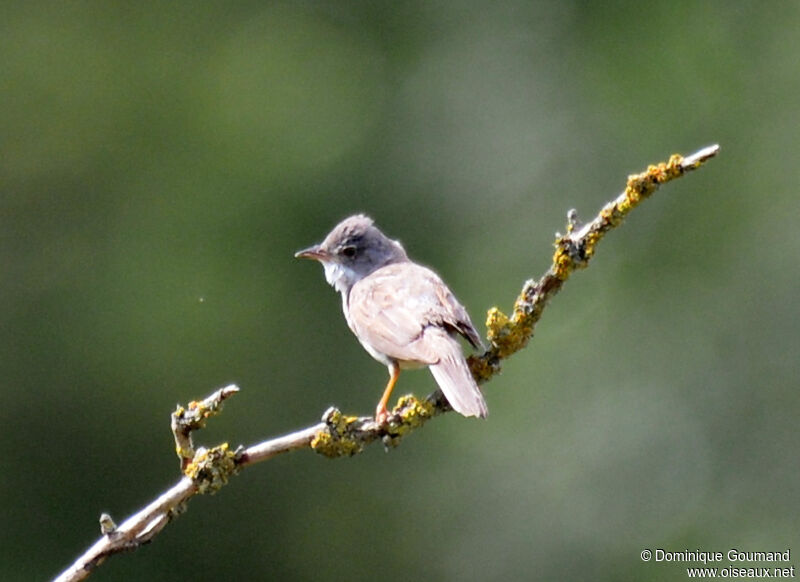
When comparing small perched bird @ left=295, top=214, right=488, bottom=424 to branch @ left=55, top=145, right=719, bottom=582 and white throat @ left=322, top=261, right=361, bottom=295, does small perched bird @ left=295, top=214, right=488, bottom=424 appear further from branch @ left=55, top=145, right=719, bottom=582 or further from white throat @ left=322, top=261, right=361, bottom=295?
branch @ left=55, top=145, right=719, bottom=582

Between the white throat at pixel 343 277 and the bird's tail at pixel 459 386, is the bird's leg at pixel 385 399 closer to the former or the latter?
the bird's tail at pixel 459 386

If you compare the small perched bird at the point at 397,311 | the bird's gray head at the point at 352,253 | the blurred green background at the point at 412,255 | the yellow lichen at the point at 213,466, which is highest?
the blurred green background at the point at 412,255

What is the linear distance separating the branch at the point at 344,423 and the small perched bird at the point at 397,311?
13 cm

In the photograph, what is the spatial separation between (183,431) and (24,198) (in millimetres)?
13589

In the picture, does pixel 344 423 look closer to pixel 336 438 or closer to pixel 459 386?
pixel 336 438

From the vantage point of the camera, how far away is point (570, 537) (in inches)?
721

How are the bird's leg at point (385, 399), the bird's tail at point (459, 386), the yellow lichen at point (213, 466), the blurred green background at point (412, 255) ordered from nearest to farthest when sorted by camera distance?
the yellow lichen at point (213, 466), the bird's leg at point (385, 399), the bird's tail at point (459, 386), the blurred green background at point (412, 255)

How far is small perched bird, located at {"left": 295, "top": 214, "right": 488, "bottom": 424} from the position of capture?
20.1ft

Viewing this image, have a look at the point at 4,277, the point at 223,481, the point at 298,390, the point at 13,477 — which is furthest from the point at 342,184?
the point at 223,481

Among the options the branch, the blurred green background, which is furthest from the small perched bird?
the blurred green background

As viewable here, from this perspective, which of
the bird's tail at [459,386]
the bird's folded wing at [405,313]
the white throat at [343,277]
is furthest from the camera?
the white throat at [343,277]

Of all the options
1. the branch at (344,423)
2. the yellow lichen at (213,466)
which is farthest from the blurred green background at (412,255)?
the yellow lichen at (213,466)

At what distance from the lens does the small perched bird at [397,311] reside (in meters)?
6.11

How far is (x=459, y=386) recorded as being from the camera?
600 centimetres
